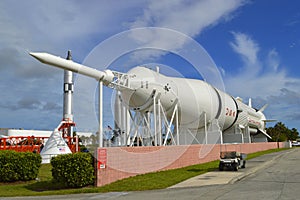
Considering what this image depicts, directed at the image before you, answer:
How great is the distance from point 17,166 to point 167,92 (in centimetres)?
1059

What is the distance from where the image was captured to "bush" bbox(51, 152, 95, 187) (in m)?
12.2

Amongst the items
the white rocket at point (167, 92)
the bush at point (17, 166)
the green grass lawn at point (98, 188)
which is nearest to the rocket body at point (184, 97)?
the white rocket at point (167, 92)

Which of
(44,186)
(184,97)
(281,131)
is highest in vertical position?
(184,97)

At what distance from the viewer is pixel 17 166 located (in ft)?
46.4

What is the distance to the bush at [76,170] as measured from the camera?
40.1 ft

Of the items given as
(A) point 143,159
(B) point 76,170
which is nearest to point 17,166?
(B) point 76,170

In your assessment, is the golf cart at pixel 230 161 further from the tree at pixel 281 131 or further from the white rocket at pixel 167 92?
the tree at pixel 281 131

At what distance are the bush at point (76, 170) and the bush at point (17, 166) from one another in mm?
2540

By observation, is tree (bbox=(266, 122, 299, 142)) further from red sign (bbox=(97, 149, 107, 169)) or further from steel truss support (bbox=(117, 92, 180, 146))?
red sign (bbox=(97, 149, 107, 169))

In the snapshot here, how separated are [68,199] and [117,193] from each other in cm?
186

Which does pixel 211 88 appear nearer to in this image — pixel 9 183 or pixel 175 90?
pixel 175 90

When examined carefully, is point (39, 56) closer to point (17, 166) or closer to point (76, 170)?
point (76, 170)

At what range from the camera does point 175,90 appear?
2134 cm

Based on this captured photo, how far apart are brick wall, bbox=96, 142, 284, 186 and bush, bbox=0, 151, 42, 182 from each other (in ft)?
13.8
